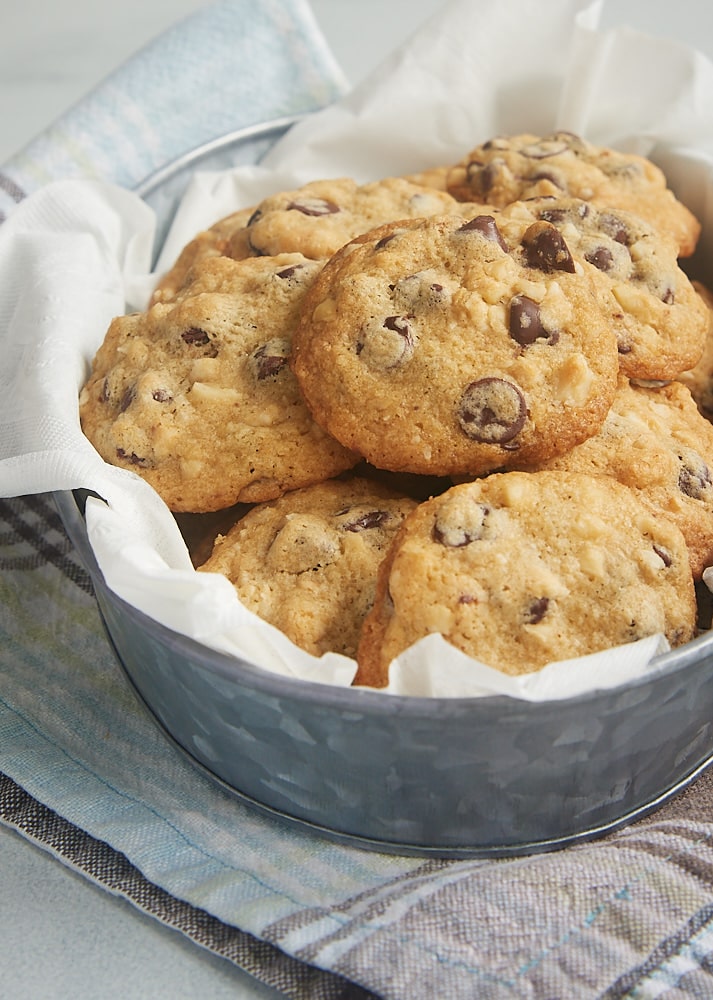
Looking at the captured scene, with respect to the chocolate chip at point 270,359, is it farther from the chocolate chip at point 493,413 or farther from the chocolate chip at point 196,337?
the chocolate chip at point 493,413

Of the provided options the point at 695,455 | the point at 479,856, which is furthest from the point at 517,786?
the point at 695,455

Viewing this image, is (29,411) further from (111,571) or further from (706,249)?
(706,249)

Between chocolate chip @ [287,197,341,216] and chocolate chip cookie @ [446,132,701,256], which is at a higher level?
chocolate chip @ [287,197,341,216]

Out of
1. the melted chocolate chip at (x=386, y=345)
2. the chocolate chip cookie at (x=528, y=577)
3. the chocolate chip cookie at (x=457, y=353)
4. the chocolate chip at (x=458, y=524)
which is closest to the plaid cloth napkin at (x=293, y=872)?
the chocolate chip cookie at (x=528, y=577)

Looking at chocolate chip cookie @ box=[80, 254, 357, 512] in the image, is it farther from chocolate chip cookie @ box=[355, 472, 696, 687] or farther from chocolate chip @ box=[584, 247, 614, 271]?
chocolate chip @ box=[584, 247, 614, 271]

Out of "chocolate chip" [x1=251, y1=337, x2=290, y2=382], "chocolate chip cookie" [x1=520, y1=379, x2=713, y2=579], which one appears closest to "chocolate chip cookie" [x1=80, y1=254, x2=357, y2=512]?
"chocolate chip" [x1=251, y1=337, x2=290, y2=382]

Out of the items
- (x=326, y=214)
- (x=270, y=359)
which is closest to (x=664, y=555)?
(x=270, y=359)
